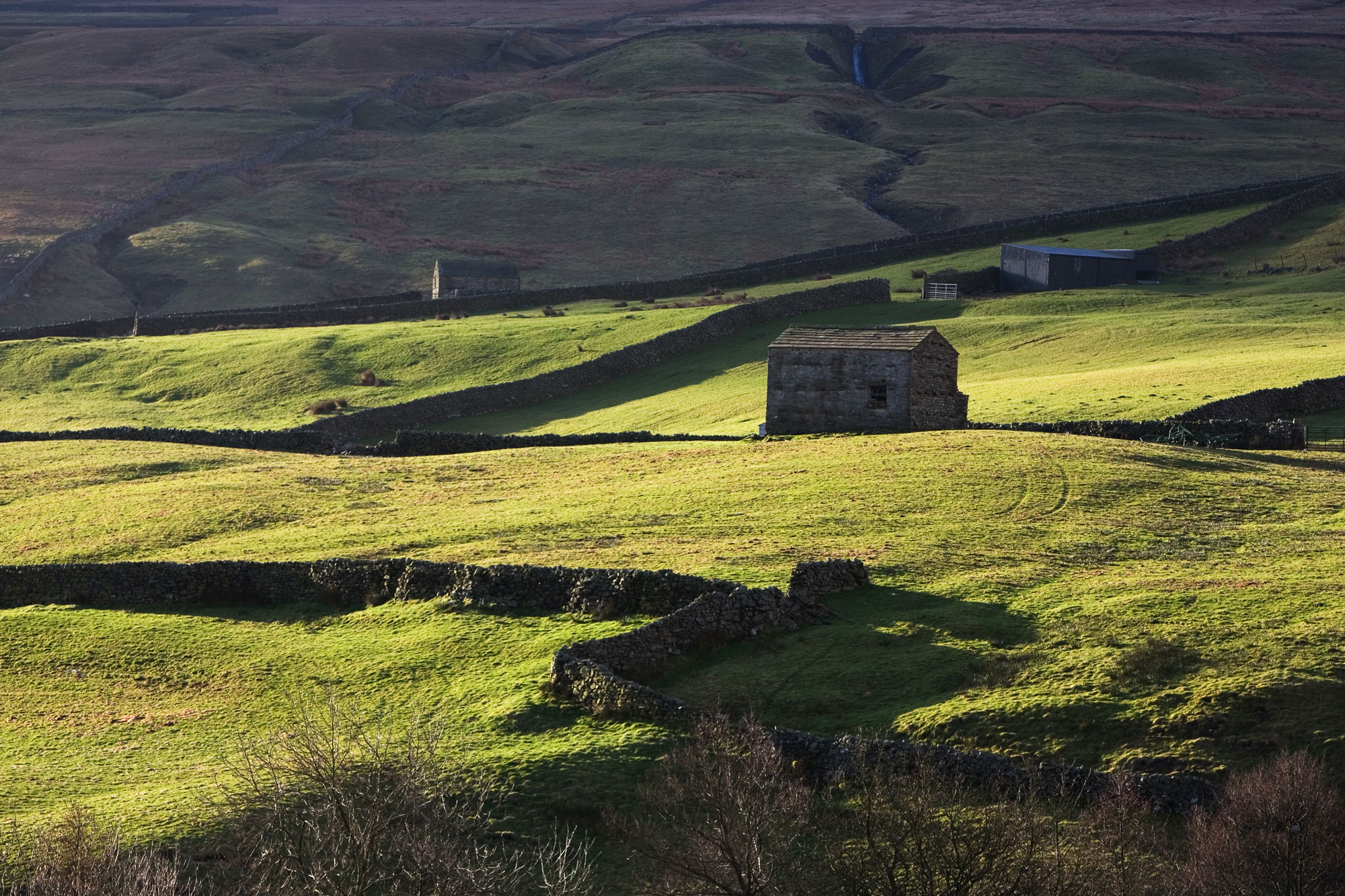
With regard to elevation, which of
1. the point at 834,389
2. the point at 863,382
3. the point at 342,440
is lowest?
the point at 342,440

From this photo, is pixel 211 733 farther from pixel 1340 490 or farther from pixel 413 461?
pixel 1340 490

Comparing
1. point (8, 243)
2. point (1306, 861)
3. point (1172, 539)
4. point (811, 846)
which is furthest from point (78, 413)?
point (8, 243)

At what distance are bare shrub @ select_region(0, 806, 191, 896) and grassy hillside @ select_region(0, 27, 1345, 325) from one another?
98.1 m

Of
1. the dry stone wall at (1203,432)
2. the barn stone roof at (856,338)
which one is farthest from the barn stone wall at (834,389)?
the dry stone wall at (1203,432)

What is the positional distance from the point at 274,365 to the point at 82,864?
5917 centimetres

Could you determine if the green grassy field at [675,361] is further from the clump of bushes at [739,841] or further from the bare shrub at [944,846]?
the bare shrub at [944,846]

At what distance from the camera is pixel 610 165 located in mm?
158750

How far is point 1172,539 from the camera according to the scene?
35906 mm

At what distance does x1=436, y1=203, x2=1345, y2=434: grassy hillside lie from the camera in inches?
2184

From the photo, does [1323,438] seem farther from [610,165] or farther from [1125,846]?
[610,165]

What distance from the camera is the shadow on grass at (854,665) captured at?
26766 millimetres

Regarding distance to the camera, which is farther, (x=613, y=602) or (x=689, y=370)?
(x=689, y=370)

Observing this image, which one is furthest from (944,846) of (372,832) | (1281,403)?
(1281,403)

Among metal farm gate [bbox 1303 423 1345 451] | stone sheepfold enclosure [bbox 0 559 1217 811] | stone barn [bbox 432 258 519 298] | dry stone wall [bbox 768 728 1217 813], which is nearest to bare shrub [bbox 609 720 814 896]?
dry stone wall [bbox 768 728 1217 813]
